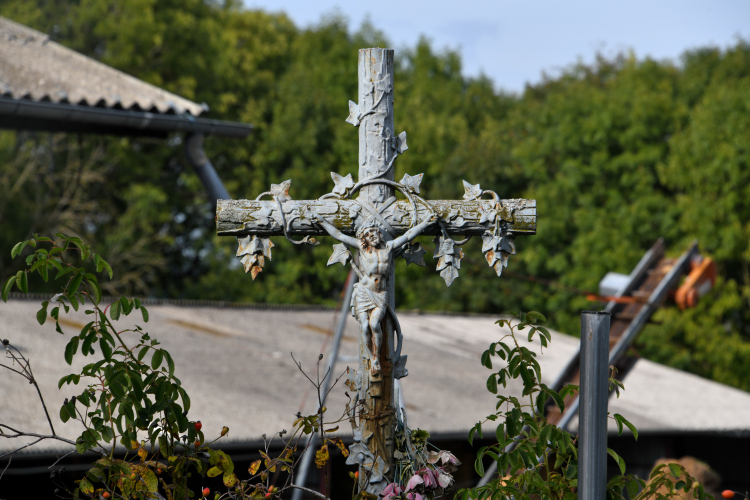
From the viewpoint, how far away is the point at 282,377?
908 cm

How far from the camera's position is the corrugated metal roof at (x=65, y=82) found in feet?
24.7

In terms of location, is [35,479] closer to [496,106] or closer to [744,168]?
[744,168]

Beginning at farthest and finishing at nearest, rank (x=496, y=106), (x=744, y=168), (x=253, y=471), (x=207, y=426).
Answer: (x=496, y=106) → (x=744, y=168) → (x=207, y=426) → (x=253, y=471)

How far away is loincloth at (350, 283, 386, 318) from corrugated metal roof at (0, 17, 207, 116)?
5324mm

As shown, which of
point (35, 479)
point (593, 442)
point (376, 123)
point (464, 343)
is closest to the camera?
point (593, 442)

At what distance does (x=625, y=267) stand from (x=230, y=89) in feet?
44.9

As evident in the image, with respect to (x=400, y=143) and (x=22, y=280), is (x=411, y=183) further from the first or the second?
(x=22, y=280)

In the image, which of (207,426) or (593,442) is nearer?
(593,442)

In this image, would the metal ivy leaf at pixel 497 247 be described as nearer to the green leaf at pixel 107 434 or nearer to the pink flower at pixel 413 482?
the pink flower at pixel 413 482

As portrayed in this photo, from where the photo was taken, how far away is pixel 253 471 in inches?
114

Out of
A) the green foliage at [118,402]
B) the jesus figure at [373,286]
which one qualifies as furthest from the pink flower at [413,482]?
the jesus figure at [373,286]

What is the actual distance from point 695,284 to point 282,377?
4269 millimetres

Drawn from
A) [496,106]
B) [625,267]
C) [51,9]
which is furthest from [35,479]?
[496,106]

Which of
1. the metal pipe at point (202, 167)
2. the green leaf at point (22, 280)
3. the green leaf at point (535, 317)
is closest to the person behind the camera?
the green leaf at point (22, 280)
